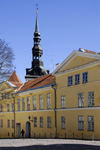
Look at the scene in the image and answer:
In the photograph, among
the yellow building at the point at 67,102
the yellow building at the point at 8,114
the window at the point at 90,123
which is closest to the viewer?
the window at the point at 90,123

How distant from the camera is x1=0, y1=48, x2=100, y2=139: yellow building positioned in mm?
27609

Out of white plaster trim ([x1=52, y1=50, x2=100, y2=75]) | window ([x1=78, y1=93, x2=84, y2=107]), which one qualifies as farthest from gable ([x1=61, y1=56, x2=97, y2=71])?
window ([x1=78, y1=93, x2=84, y2=107])

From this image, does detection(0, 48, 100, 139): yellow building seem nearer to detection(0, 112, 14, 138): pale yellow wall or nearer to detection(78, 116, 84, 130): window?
detection(78, 116, 84, 130): window

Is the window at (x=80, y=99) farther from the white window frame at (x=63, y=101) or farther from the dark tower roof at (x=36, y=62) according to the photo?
the dark tower roof at (x=36, y=62)

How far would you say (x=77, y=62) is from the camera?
30047 mm

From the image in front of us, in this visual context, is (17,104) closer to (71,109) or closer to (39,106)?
(39,106)

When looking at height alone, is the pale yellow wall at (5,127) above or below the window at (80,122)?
below

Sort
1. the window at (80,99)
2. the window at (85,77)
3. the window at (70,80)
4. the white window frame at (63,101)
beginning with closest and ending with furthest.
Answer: the window at (85,77), the window at (80,99), the window at (70,80), the white window frame at (63,101)

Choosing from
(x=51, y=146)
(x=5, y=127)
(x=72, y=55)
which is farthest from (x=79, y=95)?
(x=5, y=127)

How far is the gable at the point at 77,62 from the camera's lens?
28528 millimetres

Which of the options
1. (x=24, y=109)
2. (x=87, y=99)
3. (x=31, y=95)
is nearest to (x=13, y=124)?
(x=24, y=109)

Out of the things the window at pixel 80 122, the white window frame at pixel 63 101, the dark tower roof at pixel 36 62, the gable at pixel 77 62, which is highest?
the dark tower roof at pixel 36 62

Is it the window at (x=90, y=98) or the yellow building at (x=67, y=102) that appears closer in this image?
the yellow building at (x=67, y=102)

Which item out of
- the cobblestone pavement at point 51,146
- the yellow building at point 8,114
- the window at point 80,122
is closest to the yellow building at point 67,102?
the window at point 80,122
